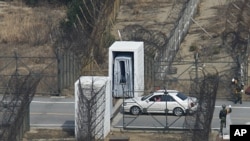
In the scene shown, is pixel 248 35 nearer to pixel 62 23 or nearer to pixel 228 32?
pixel 228 32

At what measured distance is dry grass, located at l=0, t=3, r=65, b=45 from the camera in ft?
172

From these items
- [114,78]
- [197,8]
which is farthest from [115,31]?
[114,78]

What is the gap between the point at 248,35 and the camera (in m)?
47.8

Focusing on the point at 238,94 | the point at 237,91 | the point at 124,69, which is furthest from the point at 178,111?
the point at 124,69

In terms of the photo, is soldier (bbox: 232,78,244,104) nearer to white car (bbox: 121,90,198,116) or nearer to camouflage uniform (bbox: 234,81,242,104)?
camouflage uniform (bbox: 234,81,242,104)

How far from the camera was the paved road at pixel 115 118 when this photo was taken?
113ft

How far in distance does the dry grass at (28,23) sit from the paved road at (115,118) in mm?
13417

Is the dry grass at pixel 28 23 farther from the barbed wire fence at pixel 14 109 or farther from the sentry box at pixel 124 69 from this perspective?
the barbed wire fence at pixel 14 109

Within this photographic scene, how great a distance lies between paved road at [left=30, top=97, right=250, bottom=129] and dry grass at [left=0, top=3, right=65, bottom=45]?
13417mm

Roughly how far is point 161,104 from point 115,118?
77.0 inches

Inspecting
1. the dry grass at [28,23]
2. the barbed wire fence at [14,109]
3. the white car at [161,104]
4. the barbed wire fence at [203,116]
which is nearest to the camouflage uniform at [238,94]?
the white car at [161,104]

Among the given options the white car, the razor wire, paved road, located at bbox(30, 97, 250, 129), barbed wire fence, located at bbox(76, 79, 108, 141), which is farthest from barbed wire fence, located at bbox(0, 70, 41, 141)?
the razor wire

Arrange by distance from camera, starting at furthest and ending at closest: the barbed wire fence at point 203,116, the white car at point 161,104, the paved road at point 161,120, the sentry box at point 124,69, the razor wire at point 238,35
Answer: the razor wire at point 238,35, the sentry box at point 124,69, the white car at point 161,104, the paved road at point 161,120, the barbed wire fence at point 203,116

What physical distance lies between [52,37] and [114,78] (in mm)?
14012
